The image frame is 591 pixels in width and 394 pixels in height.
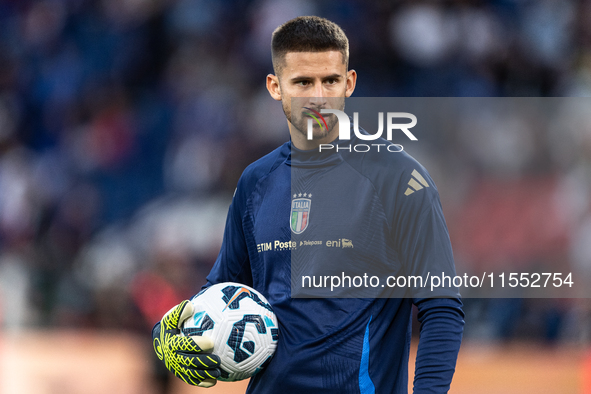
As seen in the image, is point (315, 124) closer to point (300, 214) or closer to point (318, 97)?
point (318, 97)

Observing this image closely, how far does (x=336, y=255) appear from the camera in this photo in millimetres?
2670

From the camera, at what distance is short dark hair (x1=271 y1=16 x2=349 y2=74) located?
276 cm

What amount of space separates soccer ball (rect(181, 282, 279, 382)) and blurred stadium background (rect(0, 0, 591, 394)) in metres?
4.44

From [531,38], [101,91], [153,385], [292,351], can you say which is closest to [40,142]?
[101,91]

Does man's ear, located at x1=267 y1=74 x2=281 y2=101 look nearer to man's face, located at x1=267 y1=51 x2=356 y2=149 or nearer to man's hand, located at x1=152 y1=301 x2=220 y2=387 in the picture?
man's face, located at x1=267 y1=51 x2=356 y2=149

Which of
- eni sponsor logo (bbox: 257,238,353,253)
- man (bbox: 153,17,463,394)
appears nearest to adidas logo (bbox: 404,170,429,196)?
man (bbox: 153,17,463,394)

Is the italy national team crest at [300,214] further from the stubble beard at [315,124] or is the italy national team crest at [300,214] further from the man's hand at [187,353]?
the man's hand at [187,353]

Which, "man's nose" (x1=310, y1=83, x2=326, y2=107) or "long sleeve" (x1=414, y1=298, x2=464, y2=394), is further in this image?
"man's nose" (x1=310, y1=83, x2=326, y2=107)

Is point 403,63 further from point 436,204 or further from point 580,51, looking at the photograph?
point 436,204

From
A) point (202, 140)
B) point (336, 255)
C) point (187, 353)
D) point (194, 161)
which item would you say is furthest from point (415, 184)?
point (202, 140)

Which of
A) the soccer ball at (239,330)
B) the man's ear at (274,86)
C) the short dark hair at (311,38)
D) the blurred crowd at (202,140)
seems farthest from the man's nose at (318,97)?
the blurred crowd at (202,140)

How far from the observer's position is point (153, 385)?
7184 millimetres

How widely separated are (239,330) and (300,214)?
477 mm

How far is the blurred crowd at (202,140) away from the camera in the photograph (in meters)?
7.20
